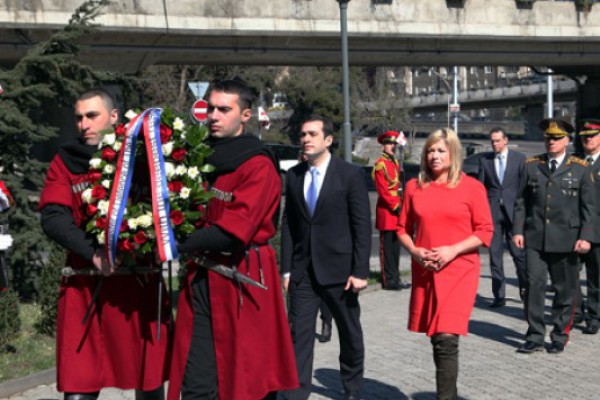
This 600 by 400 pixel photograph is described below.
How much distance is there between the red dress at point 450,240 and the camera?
6.93 meters

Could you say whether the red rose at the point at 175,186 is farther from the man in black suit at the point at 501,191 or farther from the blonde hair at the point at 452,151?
the man in black suit at the point at 501,191

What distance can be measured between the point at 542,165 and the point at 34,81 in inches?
221

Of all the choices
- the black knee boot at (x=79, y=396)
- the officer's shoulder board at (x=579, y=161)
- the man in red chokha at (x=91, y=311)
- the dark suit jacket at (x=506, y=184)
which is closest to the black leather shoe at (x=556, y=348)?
the officer's shoulder board at (x=579, y=161)

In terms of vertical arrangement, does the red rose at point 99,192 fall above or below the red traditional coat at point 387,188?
above

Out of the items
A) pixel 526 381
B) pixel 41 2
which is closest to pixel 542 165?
pixel 526 381

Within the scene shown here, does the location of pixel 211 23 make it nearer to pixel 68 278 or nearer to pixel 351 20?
pixel 351 20

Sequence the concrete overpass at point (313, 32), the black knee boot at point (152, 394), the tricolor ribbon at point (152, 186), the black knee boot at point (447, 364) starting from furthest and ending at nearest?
the concrete overpass at point (313, 32) < the black knee boot at point (447, 364) < the black knee boot at point (152, 394) < the tricolor ribbon at point (152, 186)

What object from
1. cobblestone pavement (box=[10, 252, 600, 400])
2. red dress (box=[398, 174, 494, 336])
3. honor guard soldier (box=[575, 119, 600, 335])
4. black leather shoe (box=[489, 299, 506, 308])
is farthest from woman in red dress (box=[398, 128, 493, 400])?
black leather shoe (box=[489, 299, 506, 308])

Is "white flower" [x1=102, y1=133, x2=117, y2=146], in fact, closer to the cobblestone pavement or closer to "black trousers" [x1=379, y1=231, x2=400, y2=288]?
the cobblestone pavement

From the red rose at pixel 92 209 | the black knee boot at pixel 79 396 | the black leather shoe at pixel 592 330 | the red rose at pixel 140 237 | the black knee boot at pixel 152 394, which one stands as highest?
the red rose at pixel 92 209

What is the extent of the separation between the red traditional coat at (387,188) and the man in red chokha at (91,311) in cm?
796

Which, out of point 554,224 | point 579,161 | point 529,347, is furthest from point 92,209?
point 579,161

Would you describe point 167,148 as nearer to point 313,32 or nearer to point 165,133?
point 165,133

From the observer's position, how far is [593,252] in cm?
1063
